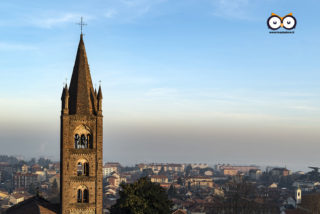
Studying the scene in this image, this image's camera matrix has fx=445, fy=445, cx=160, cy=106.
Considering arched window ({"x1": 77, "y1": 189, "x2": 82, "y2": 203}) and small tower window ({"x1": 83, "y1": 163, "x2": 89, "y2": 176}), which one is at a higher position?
small tower window ({"x1": 83, "y1": 163, "x2": 89, "y2": 176})

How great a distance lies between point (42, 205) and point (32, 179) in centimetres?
15251

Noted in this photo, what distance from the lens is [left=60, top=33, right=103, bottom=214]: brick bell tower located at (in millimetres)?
33594

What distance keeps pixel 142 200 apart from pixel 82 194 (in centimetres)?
751

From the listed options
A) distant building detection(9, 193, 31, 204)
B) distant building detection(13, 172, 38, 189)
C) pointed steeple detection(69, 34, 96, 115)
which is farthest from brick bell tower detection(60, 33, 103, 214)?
distant building detection(13, 172, 38, 189)

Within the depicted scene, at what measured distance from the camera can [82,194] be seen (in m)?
34.1

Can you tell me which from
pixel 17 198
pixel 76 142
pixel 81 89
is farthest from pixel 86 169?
pixel 17 198

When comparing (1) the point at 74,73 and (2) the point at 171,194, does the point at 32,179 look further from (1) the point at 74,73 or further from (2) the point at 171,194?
Result: (1) the point at 74,73

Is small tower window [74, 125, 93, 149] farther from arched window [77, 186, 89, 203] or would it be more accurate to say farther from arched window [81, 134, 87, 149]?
Result: arched window [77, 186, 89, 203]

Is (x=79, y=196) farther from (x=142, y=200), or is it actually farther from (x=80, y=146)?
(x=142, y=200)

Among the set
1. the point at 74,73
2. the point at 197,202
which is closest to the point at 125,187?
the point at 74,73

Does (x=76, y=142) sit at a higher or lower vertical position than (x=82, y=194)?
higher

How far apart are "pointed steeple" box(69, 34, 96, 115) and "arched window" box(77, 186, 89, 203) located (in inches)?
229

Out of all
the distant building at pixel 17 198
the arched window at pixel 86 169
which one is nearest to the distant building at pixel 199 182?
the distant building at pixel 17 198

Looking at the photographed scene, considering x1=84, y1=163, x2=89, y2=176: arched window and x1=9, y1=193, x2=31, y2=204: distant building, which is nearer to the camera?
x1=84, y1=163, x2=89, y2=176: arched window
